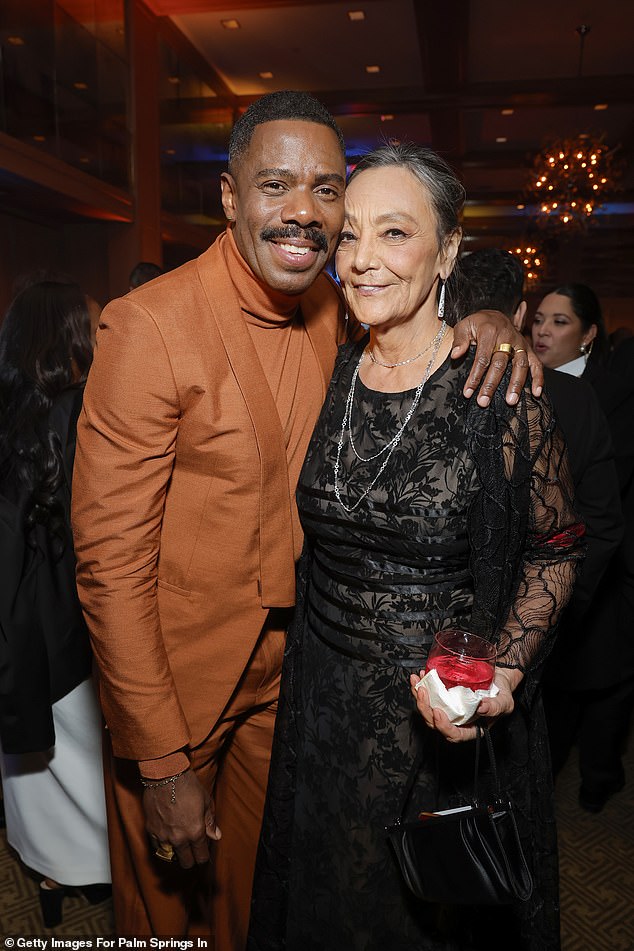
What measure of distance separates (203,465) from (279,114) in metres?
0.75

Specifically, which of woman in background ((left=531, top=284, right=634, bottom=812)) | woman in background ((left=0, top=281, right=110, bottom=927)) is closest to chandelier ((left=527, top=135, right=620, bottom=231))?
woman in background ((left=531, top=284, right=634, bottom=812))

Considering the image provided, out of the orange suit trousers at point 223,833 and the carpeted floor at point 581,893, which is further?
the carpeted floor at point 581,893

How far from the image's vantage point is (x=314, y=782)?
1.62 meters

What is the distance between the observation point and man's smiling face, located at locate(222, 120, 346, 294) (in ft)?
4.98

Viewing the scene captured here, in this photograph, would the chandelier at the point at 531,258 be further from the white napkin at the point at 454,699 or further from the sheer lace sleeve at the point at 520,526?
the white napkin at the point at 454,699

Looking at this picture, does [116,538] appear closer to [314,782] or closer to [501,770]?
[314,782]

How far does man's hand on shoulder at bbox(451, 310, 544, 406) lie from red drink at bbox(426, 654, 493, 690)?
19.4 inches

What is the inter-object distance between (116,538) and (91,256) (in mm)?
8384

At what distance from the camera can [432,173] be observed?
4.91 feet

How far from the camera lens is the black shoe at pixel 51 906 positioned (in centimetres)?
226

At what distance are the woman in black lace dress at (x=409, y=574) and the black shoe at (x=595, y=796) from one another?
1525mm

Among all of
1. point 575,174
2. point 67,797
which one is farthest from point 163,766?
point 575,174

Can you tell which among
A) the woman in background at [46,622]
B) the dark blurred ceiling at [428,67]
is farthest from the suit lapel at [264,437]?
the dark blurred ceiling at [428,67]

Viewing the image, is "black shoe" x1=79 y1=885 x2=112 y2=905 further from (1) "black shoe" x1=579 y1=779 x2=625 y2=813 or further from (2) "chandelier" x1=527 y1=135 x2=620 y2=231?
(2) "chandelier" x1=527 y1=135 x2=620 y2=231
